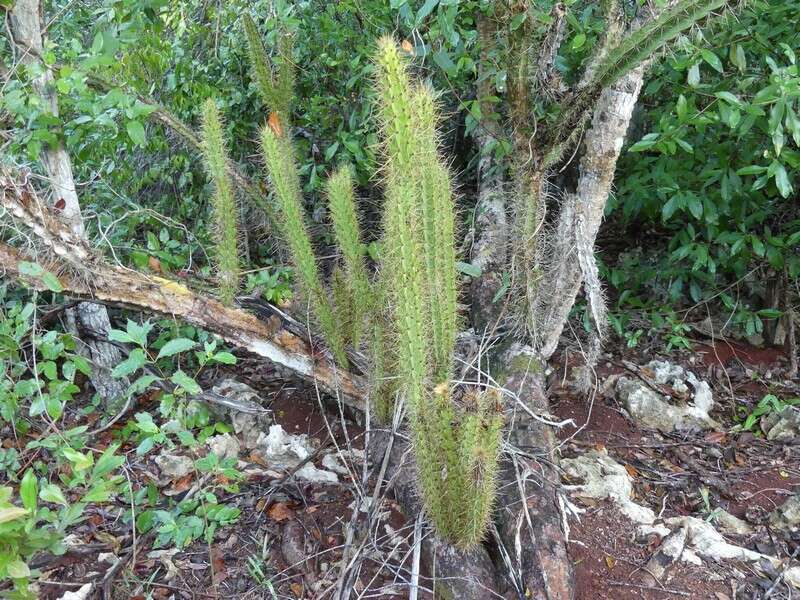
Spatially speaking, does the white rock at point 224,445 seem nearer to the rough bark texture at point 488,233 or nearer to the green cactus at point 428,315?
the green cactus at point 428,315

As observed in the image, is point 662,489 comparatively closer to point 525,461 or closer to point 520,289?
point 525,461

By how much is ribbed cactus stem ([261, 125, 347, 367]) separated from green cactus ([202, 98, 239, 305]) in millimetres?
191

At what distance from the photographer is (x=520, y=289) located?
307cm

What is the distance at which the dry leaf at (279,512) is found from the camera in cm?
252

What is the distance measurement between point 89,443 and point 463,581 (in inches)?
71.2

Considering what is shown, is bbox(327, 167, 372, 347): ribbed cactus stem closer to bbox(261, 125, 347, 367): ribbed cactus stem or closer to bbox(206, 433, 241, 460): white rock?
bbox(261, 125, 347, 367): ribbed cactus stem

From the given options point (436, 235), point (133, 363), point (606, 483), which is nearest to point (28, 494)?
point (133, 363)

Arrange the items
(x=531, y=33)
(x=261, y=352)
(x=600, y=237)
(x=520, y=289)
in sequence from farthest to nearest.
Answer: (x=600, y=237) < (x=520, y=289) < (x=261, y=352) < (x=531, y=33)

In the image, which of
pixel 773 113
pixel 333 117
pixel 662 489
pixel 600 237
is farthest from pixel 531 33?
pixel 600 237

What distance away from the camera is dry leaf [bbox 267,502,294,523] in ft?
8.25

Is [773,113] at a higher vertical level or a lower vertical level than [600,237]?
higher

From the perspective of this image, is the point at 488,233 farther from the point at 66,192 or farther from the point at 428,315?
the point at 66,192

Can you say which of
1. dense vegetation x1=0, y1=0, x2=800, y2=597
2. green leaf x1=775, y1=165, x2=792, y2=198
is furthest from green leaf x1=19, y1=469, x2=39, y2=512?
green leaf x1=775, y1=165, x2=792, y2=198

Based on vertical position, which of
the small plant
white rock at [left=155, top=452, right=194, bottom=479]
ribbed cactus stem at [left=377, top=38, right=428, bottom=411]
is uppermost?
ribbed cactus stem at [left=377, top=38, right=428, bottom=411]
